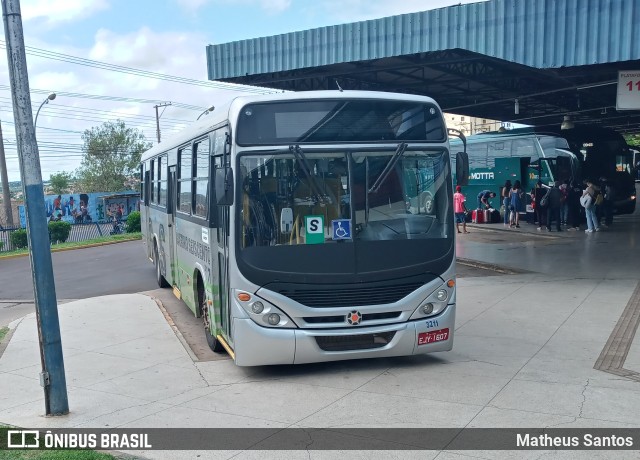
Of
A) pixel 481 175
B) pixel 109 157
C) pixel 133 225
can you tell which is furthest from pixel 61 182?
pixel 481 175

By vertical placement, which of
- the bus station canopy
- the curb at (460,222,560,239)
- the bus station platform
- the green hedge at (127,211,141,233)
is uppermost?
the bus station canopy

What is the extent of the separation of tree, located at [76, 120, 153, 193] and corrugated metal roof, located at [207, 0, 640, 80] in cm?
5244

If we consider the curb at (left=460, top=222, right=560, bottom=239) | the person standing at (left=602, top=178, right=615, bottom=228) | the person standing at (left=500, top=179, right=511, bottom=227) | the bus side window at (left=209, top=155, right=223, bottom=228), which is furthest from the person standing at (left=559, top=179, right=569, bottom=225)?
the bus side window at (left=209, top=155, right=223, bottom=228)

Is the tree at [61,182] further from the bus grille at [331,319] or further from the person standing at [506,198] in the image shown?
the bus grille at [331,319]

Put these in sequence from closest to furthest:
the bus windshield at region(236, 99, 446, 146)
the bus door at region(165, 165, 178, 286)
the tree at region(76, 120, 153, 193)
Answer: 1. the bus windshield at region(236, 99, 446, 146)
2. the bus door at region(165, 165, 178, 286)
3. the tree at region(76, 120, 153, 193)

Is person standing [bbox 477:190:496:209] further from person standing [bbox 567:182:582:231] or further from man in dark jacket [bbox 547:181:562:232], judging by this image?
man in dark jacket [bbox 547:181:562:232]

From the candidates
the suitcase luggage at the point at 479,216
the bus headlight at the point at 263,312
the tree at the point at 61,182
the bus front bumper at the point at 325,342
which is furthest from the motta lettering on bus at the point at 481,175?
the tree at the point at 61,182

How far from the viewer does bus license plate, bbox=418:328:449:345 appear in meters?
7.50

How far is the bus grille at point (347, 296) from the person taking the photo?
7152 mm

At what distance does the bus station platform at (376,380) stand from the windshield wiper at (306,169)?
6.80 ft

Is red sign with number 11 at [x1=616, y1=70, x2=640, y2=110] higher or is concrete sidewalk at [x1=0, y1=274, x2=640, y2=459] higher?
red sign with number 11 at [x1=616, y1=70, x2=640, y2=110]

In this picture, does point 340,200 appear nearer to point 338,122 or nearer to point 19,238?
point 338,122

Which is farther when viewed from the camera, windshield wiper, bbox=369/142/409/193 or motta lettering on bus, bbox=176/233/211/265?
motta lettering on bus, bbox=176/233/211/265

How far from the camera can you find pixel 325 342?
728cm
